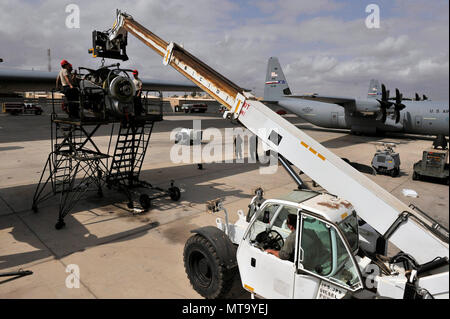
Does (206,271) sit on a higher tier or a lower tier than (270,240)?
lower

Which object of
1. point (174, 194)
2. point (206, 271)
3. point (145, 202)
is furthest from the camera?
point (174, 194)

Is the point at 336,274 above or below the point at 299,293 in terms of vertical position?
above

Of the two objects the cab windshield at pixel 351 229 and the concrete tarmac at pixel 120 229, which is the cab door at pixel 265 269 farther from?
the concrete tarmac at pixel 120 229

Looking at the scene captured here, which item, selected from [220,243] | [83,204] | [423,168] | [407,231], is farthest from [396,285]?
[423,168]

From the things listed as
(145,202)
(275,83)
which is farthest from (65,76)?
(275,83)

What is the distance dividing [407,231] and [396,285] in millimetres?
782

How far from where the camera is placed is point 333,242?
13.9ft

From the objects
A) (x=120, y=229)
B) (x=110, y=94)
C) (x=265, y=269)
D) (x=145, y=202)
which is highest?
(x=110, y=94)

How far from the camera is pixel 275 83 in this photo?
38.6 metres

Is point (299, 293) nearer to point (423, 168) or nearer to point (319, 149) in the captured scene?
point (319, 149)

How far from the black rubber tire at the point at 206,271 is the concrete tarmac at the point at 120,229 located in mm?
398
